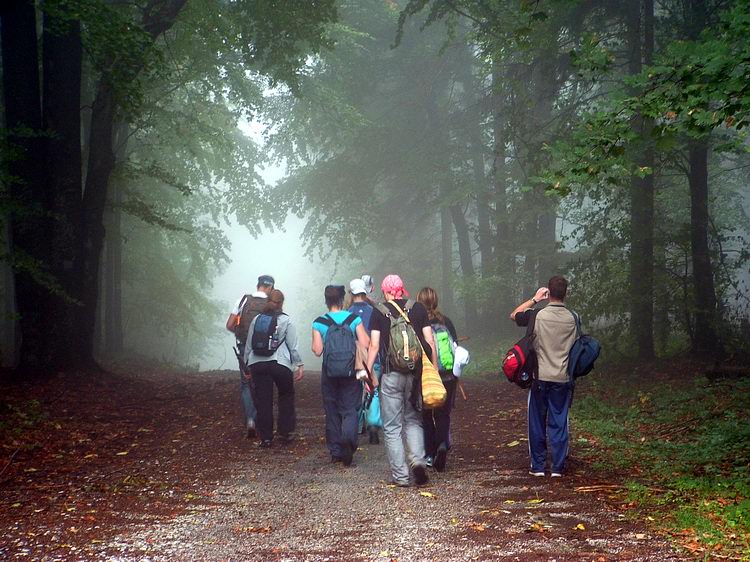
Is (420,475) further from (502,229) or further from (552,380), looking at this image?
(502,229)

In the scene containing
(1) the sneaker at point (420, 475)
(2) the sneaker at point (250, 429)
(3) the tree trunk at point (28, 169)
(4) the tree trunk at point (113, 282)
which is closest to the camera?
(1) the sneaker at point (420, 475)

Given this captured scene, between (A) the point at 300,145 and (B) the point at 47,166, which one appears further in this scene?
(A) the point at 300,145

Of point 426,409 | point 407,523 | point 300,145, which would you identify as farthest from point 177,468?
point 300,145

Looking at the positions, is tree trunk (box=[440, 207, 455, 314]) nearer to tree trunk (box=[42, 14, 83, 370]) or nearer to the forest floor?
tree trunk (box=[42, 14, 83, 370])

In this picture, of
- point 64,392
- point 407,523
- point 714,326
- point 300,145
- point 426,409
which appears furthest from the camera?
point 300,145

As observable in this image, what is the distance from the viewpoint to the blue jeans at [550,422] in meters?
8.07

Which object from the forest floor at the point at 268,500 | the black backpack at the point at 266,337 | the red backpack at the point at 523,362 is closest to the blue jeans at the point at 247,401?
the forest floor at the point at 268,500

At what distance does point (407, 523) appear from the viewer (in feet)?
20.4

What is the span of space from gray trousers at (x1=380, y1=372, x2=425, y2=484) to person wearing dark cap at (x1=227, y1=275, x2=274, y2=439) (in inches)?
122

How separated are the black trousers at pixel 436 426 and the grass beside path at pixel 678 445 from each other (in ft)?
5.34

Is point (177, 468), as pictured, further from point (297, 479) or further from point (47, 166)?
point (47, 166)

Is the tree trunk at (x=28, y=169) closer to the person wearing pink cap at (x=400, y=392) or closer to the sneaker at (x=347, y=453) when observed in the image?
the sneaker at (x=347, y=453)

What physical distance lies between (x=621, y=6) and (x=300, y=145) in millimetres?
18176

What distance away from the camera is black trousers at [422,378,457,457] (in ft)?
28.3
